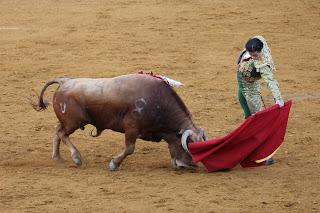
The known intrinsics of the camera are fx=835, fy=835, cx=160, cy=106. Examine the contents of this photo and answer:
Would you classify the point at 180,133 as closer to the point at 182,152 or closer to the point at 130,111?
the point at 182,152

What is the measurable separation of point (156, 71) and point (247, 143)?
5027mm

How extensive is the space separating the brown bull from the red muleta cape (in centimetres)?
19

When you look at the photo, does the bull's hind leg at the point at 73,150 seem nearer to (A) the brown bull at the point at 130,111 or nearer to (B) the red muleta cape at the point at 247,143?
(A) the brown bull at the point at 130,111

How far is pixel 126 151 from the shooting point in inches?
360

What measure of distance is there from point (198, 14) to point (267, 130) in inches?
357

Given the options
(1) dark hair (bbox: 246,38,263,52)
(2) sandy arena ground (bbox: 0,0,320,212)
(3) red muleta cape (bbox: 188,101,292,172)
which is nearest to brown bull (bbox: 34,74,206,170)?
(3) red muleta cape (bbox: 188,101,292,172)

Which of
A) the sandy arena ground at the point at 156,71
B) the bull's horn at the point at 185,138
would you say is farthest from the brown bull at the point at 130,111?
the sandy arena ground at the point at 156,71

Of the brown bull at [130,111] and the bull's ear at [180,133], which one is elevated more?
the brown bull at [130,111]

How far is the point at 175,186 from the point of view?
8.65 metres

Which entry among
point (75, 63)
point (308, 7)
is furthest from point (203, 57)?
point (308, 7)

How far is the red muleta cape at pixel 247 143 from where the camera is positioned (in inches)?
359

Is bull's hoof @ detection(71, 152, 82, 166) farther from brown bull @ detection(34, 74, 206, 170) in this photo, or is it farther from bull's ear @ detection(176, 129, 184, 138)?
bull's ear @ detection(176, 129, 184, 138)

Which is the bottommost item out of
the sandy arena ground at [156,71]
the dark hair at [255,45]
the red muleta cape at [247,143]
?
the sandy arena ground at [156,71]

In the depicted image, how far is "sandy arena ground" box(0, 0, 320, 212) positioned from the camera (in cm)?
834
